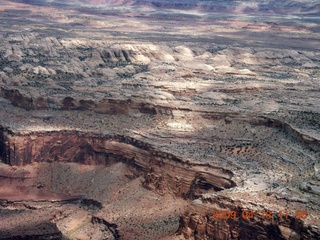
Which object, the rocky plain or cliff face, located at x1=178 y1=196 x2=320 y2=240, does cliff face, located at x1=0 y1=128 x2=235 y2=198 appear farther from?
cliff face, located at x1=178 y1=196 x2=320 y2=240

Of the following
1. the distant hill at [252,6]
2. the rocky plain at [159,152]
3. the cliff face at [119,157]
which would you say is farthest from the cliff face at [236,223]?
the distant hill at [252,6]

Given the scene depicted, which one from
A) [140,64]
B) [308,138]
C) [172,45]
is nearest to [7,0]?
[172,45]

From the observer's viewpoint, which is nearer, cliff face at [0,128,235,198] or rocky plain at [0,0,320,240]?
rocky plain at [0,0,320,240]

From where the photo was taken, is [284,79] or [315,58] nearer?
[284,79]

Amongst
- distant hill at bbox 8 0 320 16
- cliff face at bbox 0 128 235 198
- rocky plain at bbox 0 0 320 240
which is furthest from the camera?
distant hill at bbox 8 0 320 16

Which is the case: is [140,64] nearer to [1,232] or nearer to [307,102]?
[307,102]

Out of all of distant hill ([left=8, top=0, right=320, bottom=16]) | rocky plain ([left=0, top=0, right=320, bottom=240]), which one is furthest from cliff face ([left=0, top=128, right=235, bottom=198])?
distant hill ([left=8, top=0, right=320, bottom=16])

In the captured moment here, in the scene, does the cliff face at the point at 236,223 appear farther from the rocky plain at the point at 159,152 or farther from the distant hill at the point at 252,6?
the distant hill at the point at 252,6
